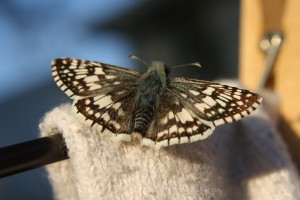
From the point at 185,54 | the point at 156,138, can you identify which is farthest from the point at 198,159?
the point at 185,54

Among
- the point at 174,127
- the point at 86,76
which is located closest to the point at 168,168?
the point at 174,127

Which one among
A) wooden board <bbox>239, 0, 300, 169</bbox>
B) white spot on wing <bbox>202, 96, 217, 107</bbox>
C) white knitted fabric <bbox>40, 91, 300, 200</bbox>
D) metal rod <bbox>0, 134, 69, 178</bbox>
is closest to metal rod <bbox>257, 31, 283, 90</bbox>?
wooden board <bbox>239, 0, 300, 169</bbox>

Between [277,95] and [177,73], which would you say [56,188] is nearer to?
[277,95]

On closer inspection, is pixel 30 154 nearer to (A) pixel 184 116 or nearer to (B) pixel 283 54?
(A) pixel 184 116

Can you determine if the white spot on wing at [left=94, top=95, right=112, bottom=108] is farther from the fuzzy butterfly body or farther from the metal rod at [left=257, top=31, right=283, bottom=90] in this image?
the metal rod at [left=257, top=31, right=283, bottom=90]

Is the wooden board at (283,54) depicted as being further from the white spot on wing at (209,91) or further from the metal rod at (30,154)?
the metal rod at (30,154)

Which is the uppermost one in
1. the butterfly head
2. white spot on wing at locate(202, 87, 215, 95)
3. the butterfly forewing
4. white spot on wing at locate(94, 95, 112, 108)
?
the butterfly forewing

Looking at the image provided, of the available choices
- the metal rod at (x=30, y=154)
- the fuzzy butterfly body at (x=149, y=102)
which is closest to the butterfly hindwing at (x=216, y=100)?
the fuzzy butterfly body at (x=149, y=102)
